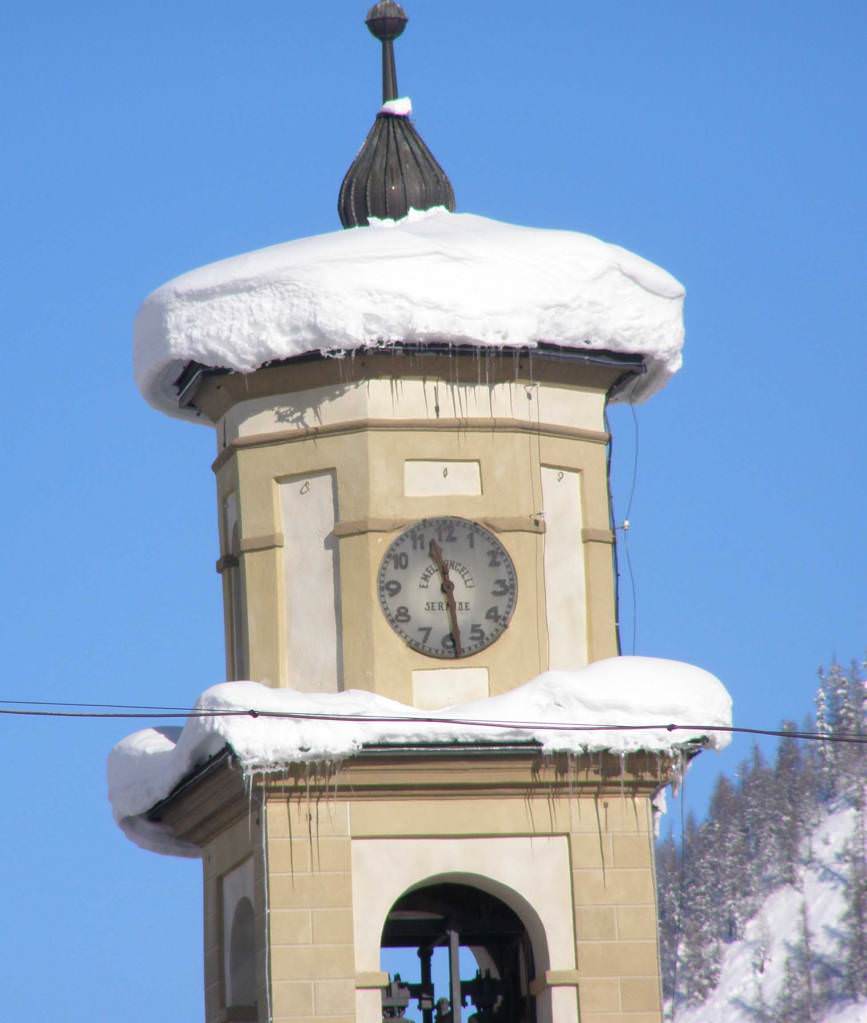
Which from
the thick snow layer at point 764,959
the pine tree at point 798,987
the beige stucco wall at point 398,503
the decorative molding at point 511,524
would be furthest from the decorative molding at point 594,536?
the pine tree at point 798,987

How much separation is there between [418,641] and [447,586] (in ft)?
2.01

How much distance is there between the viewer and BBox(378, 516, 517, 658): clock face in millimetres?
29125

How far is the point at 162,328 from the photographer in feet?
98.9

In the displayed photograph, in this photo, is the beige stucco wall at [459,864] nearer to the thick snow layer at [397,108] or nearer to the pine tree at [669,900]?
the thick snow layer at [397,108]

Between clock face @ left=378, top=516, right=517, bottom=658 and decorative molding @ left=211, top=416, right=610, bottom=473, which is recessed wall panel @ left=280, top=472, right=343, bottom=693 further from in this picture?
clock face @ left=378, top=516, right=517, bottom=658

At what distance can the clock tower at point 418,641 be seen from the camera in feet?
92.4

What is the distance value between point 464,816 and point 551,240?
586cm

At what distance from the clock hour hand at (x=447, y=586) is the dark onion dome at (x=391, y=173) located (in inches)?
159

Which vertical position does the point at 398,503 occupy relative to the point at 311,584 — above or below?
above

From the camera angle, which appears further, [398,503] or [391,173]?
[391,173]

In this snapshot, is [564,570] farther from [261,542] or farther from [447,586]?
[261,542]

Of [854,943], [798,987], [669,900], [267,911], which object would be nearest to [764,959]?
[798,987]

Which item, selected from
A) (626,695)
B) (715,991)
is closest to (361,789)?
(626,695)

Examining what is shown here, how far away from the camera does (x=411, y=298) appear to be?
2916 cm
